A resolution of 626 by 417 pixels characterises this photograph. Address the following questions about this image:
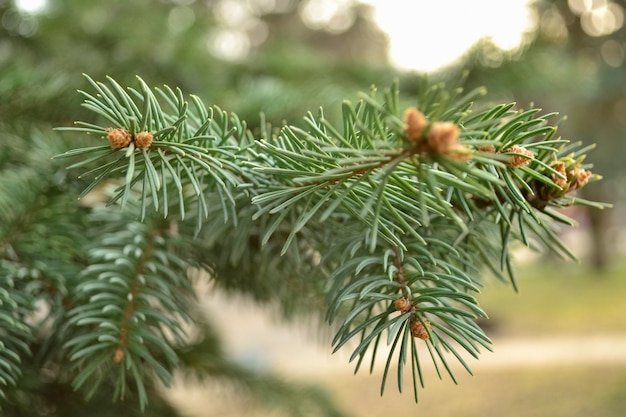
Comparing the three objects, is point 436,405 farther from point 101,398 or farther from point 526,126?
point 526,126

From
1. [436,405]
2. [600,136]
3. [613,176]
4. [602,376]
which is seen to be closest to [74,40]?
[436,405]

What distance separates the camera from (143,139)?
0.17 m

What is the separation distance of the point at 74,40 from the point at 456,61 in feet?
1.28

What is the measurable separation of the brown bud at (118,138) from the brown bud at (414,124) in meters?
0.09

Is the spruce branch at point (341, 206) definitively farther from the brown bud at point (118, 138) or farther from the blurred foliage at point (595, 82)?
the blurred foliage at point (595, 82)

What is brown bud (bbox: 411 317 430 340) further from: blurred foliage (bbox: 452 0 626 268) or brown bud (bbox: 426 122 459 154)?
blurred foliage (bbox: 452 0 626 268)

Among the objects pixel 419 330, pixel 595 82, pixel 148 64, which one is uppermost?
pixel 595 82

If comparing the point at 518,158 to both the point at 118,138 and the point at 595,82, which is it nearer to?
the point at 118,138

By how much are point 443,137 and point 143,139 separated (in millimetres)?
92

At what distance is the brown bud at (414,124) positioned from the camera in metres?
0.14

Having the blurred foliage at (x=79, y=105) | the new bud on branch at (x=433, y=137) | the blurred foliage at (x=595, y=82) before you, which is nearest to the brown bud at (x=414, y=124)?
the new bud on branch at (x=433, y=137)

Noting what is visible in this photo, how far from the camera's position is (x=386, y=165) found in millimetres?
154

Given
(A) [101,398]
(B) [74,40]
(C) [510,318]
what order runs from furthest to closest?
(C) [510,318] → (B) [74,40] → (A) [101,398]

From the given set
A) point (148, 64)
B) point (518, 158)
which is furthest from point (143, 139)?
point (148, 64)
